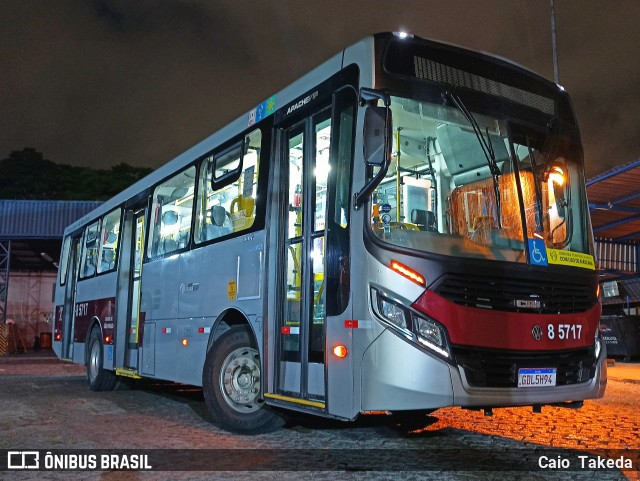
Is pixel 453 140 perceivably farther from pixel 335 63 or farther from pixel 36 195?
pixel 36 195

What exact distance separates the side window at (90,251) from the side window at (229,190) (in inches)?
223

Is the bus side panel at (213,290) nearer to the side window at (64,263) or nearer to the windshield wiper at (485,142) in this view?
the windshield wiper at (485,142)

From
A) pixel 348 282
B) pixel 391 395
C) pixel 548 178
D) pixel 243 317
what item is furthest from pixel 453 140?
pixel 243 317

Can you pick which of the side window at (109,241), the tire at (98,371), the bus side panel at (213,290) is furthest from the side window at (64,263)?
the bus side panel at (213,290)

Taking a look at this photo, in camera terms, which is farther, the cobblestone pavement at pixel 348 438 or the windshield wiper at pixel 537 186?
the windshield wiper at pixel 537 186

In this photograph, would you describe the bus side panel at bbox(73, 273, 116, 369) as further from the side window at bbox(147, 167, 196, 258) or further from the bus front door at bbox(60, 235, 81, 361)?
the side window at bbox(147, 167, 196, 258)

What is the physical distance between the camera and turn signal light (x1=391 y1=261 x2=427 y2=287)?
5.49 m

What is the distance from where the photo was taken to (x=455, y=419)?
8.84 meters

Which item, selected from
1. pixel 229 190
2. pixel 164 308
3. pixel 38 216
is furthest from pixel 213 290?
pixel 38 216

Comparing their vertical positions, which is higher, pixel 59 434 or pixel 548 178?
pixel 548 178

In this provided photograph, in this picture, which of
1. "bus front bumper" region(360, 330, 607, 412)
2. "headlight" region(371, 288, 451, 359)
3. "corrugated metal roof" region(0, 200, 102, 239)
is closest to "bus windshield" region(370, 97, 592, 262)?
"headlight" region(371, 288, 451, 359)

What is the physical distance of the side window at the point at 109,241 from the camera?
1238 centimetres

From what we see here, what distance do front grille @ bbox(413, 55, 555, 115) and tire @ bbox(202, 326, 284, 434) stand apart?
333 cm

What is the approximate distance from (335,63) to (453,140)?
133 centimetres
